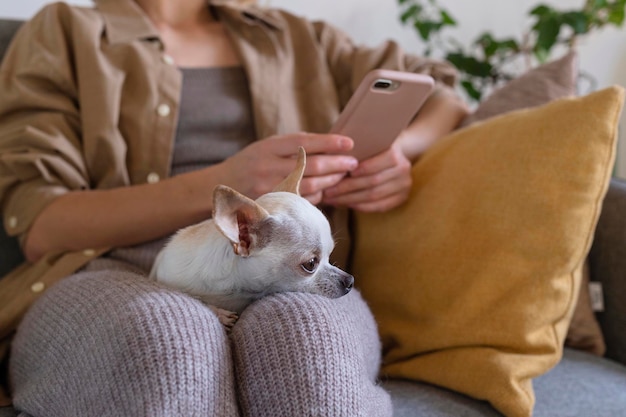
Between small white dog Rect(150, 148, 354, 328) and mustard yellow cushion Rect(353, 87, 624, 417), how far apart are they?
0.24 meters

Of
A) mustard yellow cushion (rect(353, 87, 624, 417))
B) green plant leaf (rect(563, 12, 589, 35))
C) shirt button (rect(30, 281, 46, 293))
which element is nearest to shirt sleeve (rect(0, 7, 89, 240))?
shirt button (rect(30, 281, 46, 293))

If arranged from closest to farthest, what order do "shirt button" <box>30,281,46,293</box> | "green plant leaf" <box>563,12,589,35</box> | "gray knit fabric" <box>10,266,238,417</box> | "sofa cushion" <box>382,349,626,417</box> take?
"gray knit fabric" <box>10,266,238,417</box> < "sofa cushion" <box>382,349,626,417</box> < "shirt button" <box>30,281,46,293</box> < "green plant leaf" <box>563,12,589,35</box>

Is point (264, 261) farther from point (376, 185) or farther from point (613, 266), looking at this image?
point (613, 266)

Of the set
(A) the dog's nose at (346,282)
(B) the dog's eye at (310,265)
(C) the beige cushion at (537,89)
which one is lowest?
(A) the dog's nose at (346,282)

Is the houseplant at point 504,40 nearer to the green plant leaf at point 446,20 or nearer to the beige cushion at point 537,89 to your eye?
the green plant leaf at point 446,20

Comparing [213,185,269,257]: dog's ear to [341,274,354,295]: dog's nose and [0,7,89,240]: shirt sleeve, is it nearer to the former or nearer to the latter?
[341,274,354,295]: dog's nose

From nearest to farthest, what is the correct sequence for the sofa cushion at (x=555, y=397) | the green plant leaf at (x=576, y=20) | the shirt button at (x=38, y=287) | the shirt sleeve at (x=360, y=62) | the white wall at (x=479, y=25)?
the sofa cushion at (x=555, y=397) → the shirt button at (x=38, y=287) → the shirt sleeve at (x=360, y=62) → the green plant leaf at (x=576, y=20) → the white wall at (x=479, y=25)

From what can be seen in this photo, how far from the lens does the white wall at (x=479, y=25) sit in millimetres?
1745

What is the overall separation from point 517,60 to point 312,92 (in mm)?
994

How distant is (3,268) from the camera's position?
44.0 inches

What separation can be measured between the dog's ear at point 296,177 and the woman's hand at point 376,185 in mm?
210

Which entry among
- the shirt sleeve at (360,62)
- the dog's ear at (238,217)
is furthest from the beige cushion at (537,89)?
the dog's ear at (238,217)

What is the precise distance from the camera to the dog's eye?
2.16 feet

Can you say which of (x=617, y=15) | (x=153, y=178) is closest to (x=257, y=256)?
(x=153, y=178)
